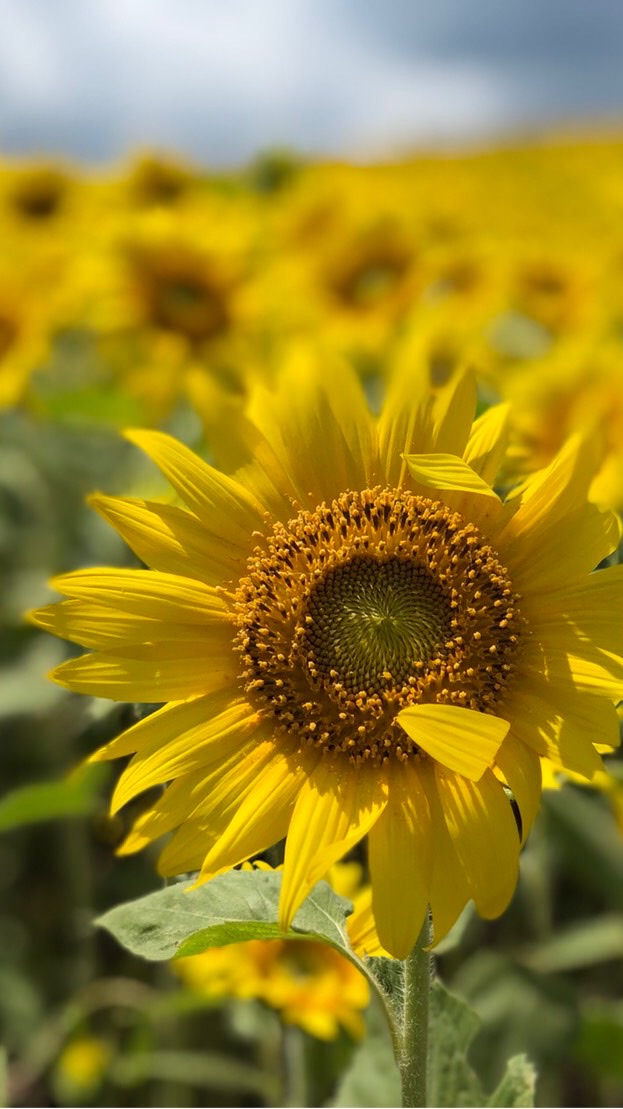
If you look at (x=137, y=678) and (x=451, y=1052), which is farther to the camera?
(x=451, y=1052)

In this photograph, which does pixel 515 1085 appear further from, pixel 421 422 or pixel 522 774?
pixel 421 422

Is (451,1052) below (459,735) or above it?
below

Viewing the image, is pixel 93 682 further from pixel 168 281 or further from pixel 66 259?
pixel 66 259

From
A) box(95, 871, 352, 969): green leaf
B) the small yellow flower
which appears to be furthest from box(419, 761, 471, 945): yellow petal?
the small yellow flower

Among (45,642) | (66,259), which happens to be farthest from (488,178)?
(45,642)

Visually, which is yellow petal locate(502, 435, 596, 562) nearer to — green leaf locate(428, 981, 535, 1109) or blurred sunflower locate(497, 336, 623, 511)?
green leaf locate(428, 981, 535, 1109)

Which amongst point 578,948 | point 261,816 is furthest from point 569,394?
point 261,816

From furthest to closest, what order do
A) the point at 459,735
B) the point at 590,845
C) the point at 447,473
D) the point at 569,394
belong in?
the point at 569,394 < the point at 590,845 < the point at 447,473 < the point at 459,735

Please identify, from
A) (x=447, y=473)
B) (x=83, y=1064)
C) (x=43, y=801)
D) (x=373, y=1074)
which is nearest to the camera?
(x=447, y=473)
